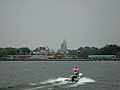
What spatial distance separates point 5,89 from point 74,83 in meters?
17.1

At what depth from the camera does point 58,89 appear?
2254 inches

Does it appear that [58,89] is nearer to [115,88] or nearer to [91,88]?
[91,88]

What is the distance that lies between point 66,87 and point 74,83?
7772 millimetres

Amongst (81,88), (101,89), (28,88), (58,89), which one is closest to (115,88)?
(101,89)

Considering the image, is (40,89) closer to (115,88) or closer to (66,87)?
(66,87)

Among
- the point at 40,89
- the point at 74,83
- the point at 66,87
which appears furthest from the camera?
the point at 74,83

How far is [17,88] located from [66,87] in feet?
31.3

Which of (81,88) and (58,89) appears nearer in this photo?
(58,89)

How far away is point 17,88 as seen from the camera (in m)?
58.0

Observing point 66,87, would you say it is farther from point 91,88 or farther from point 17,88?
point 17,88

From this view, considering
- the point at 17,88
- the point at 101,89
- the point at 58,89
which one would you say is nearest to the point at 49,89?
the point at 58,89

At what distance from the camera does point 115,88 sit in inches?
2501

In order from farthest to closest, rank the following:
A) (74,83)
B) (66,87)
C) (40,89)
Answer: (74,83)
(66,87)
(40,89)

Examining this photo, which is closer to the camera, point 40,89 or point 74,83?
point 40,89
